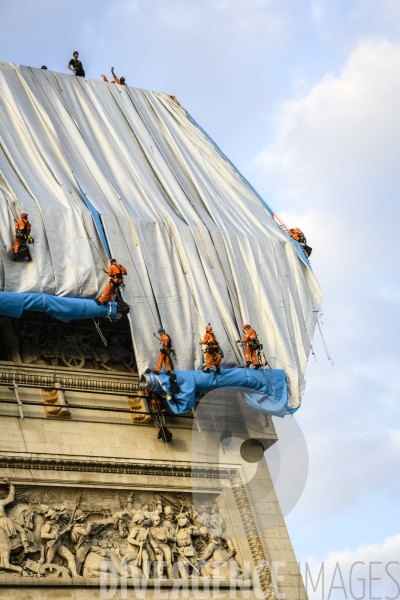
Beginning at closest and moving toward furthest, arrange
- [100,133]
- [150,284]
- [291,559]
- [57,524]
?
[57,524] < [291,559] < [150,284] < [100,133]

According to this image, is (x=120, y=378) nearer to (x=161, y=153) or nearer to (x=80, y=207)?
(x=80, y=207)

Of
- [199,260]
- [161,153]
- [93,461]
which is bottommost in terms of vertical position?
[93,461]

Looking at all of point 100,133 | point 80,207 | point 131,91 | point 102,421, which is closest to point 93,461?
point 102,421

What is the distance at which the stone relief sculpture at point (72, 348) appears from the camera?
24.8 metres

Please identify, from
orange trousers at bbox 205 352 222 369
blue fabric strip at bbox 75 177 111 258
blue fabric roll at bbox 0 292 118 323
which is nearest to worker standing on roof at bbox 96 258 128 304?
blue fabric roll at bbox 0 292 118 323

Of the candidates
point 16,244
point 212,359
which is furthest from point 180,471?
point 16,244

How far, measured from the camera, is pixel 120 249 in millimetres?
26328

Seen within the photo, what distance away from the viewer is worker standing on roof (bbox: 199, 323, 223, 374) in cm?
2542

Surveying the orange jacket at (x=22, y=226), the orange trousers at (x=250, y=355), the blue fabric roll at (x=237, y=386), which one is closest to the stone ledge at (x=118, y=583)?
the blue fabric roll at (x=237, y=386)

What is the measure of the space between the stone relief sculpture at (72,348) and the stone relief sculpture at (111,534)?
3345 mm

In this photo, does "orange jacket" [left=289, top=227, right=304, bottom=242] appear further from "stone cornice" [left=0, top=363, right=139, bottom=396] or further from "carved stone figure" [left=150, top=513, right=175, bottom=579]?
"carved stone figure" [left=150, top=513, right=175, bottom=579]

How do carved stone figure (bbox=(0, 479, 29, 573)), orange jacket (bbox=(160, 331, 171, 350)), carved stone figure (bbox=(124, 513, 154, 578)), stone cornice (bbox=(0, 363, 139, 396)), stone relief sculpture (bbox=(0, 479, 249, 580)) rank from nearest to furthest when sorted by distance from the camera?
1. carved stone figure (bbox=(0, 479, 29, 573))
2. stone relief sculpture (bbox=(0, 479, 249, 580))
3. carved stone figure (bbox=(124, 513, 154, 578))
4. stone cornice (bbox=(0, 363, 139, 396))
5. orange jacket (bbox=(160, 331, 171, 350))

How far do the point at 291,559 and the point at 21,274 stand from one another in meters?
8.44

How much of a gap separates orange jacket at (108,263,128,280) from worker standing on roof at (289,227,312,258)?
679 centimetres
